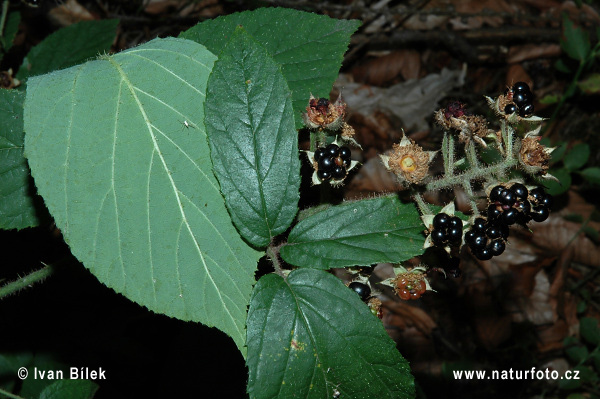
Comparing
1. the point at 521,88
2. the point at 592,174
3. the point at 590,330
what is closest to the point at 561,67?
the point at 592,174

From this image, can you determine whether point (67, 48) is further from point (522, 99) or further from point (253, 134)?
point (522, 99)

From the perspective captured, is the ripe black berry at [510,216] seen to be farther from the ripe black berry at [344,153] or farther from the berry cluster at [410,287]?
the ripe black berry at [344,153]

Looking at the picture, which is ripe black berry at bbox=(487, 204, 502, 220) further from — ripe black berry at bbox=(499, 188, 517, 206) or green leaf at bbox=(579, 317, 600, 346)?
green leaf at bbox=(579, 317, 600, 346)

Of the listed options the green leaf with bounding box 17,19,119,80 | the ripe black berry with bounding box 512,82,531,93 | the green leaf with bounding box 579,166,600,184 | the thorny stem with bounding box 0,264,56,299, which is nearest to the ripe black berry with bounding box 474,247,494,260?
the ripe black berry with bounding box 512,82,531,93

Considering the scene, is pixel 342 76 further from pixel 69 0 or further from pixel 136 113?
pixel 136 113

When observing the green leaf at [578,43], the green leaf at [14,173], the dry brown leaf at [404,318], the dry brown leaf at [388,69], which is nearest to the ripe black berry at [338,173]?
the green leaf at [14,173]

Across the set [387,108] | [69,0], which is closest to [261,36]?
[387,108]

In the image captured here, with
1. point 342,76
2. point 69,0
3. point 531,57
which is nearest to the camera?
point 69,0
